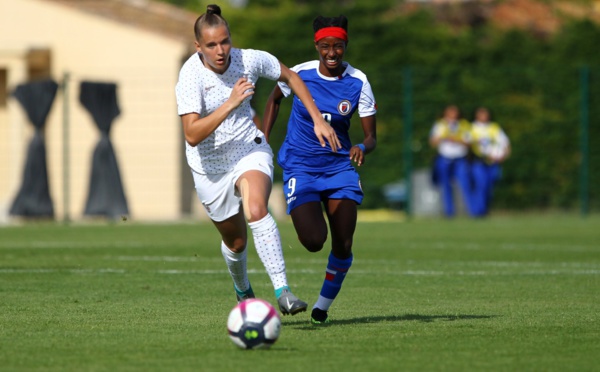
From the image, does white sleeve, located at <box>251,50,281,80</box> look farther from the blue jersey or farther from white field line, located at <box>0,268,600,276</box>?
white field line, located at <box>0,268,600,276</box>

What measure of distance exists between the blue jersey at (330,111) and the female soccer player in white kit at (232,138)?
23.1 inches

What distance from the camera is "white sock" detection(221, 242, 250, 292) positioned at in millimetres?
8516

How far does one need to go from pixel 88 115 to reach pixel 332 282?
1868cm

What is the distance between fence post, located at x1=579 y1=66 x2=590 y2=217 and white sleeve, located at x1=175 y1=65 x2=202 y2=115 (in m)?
19.3

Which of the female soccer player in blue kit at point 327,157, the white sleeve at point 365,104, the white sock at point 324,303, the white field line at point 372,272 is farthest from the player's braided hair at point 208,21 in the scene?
the white field line at point 372,272

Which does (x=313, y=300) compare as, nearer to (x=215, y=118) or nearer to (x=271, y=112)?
(x=271, y=112)

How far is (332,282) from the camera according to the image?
8.53 metres

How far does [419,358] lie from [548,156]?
68.4 ft

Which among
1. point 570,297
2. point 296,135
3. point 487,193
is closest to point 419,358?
point 296,135

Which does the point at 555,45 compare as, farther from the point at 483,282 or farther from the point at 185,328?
the point at 185,328

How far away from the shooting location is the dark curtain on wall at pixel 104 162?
77.3 feet

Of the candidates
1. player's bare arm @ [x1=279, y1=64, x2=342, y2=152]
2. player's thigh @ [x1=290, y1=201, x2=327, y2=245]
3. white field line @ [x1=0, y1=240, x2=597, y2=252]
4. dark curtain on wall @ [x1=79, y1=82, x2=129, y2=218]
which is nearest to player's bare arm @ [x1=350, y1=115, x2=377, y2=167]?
player's bare arm @ [x1=279, y1=64, x2=342, y2=152]

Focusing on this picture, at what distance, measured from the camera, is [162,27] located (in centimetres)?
3056

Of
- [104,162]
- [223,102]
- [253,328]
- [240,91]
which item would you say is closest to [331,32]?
[223,102]
